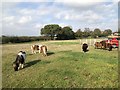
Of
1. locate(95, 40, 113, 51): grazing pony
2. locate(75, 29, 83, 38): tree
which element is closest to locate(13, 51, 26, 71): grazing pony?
locate(95, 40, 113, 51): grazing pony

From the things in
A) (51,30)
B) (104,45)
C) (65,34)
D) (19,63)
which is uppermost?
(51,30)

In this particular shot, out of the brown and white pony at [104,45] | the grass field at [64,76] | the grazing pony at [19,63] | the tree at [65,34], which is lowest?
the grass field at [64,76]

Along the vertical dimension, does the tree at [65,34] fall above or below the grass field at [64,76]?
above

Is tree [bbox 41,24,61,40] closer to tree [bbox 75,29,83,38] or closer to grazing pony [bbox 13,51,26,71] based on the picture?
tree [bbox 75,29,83,38]

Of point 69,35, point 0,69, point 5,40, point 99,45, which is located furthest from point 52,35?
point 0,69

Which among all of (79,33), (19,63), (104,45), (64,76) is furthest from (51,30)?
(64,76)

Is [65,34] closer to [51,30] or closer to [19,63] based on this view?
[51,30]

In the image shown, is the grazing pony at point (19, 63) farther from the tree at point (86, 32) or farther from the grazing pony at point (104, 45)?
the tree at point (86, 32)

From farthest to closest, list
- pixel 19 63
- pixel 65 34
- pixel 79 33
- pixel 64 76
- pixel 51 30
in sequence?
pixel 79 33 → pixel 65 34 → pixel 51 30 → pixel 19 63 → pixel 64 76

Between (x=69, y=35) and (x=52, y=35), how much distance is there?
9.38 metres

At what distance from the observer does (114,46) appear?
2866cm

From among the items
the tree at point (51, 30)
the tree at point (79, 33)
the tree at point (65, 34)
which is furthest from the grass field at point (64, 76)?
the tree at point (79, 33)

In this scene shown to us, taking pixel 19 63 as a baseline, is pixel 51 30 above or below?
above

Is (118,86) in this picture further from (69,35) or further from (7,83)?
(69,35)
